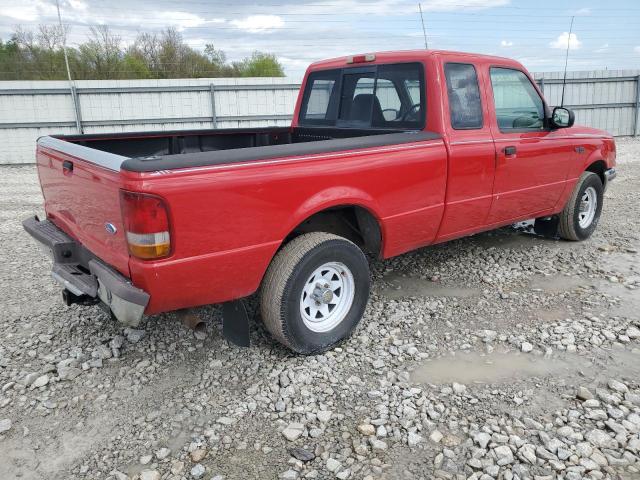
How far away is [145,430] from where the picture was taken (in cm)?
290

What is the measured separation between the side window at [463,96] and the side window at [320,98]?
44.1 inches

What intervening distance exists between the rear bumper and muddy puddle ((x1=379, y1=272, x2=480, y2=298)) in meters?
2.35

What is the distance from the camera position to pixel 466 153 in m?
4.19

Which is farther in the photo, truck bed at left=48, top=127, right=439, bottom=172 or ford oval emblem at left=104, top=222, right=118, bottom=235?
ford oval emblem at left=104, top=222, right=118, bottom=235

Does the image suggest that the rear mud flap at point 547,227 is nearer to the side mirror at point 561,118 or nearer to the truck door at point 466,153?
the side mirror at point 561,118

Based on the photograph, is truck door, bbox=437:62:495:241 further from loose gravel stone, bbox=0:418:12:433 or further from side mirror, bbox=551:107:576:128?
loose gravel stone, bbox=0:418:12:433

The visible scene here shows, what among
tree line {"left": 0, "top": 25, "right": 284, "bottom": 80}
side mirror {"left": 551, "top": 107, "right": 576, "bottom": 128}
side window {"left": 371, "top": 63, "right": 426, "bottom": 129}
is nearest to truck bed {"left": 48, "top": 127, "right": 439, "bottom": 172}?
side window {"left": 371, "top": 63, "right": 426, "bottom": 129}

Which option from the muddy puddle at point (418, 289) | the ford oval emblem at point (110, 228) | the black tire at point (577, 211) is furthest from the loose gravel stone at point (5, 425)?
the black tire at point (577, 211)

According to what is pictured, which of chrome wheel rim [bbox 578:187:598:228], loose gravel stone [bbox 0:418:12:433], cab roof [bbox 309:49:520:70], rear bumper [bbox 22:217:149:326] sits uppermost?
cab roof [bbox 309:49:520:70]

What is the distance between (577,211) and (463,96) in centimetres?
230

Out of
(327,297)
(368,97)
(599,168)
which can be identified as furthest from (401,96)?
(599,168)

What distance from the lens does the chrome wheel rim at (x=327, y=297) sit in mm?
3547

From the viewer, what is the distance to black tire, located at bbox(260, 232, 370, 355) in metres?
3.30

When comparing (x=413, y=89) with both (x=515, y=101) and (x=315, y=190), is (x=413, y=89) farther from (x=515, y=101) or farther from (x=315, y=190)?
(x=315, y=190)
